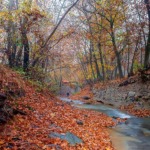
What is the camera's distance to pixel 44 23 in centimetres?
1706

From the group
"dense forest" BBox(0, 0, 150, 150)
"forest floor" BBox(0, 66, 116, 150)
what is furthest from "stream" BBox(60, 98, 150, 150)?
"forest floor" BBox(0, 66, 116, 150)

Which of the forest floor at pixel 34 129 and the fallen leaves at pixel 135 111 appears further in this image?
the fallen leaves at pixel 135 111

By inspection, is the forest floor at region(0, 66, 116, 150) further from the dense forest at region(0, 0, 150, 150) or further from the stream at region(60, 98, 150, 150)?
the stream at region(60, 98, 150, 150)

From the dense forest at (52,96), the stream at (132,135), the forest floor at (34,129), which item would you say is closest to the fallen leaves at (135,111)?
the dense forest at (52,96)

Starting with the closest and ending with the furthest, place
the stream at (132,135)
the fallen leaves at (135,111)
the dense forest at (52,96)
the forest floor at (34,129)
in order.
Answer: the forest floor at (34,129) < the dense forest at (52,96) < the stream at (132,135) < the fallen leaves at (135,111)

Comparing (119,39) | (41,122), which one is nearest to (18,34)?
(41,122)

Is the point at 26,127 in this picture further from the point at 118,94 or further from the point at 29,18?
the point at 118,94

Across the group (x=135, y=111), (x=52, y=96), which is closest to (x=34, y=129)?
(x=52, y=96)

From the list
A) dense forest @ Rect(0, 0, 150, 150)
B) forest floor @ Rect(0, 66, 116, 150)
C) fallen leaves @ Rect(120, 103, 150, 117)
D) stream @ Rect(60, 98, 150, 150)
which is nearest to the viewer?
forest floor @ Rect(0, 66, 116, 150)

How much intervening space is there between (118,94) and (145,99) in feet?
15.2

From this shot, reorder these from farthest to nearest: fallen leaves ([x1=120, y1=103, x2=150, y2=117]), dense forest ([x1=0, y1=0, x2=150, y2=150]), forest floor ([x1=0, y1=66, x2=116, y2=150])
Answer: fallen leaves ([x1=120, y1=103, x2=150, y2=117]), dense forest ([x1=0, y1=0, x2=150, y2=150]), forest floor ([x1=0, y1=66, x2=116, y2=150])

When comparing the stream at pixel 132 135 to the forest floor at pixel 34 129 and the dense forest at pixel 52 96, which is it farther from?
the forest floor at pixel 34 129

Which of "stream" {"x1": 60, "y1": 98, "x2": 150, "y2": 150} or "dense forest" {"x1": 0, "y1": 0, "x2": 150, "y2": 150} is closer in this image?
"dense forest" {"x1": 0, "y1": 0, "x2": 150, "y2": 150}

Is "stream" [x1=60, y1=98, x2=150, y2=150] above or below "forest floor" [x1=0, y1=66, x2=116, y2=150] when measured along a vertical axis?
below
